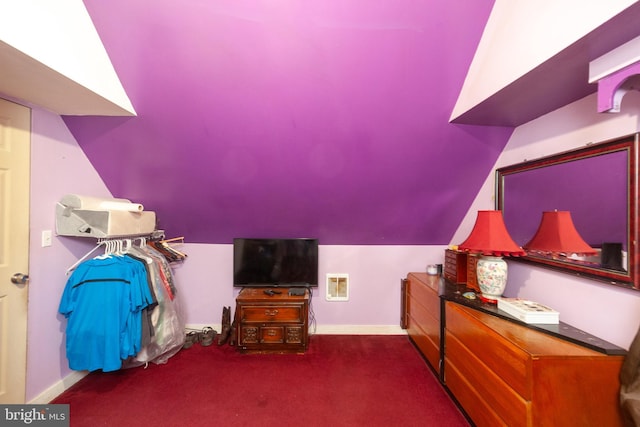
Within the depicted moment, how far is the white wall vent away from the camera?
9.47 feet

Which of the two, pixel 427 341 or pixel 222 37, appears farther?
pixel 427 341

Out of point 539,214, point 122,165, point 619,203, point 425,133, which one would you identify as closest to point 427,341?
point 539,214

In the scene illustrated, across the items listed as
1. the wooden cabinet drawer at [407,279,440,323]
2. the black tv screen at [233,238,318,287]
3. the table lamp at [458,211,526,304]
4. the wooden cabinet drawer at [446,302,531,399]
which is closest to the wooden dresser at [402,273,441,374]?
the wooden cabinet drawer at [407,279,440,323]

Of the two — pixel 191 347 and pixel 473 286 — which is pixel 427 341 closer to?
pixel 473 286

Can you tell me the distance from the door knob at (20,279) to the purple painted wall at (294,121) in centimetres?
94

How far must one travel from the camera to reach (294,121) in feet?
6.04

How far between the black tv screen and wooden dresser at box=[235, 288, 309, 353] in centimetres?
29

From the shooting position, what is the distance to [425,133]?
1943 millimetres

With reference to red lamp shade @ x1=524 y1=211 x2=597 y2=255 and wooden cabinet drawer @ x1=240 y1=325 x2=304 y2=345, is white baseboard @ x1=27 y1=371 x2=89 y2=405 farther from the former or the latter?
red lamp shade @ x1=524 y1=211 x2=597 y2=255

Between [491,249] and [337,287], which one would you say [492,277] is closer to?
[491,249]

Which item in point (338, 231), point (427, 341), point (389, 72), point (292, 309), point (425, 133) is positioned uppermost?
point (389, 72)

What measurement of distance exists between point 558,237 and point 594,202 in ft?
0.98

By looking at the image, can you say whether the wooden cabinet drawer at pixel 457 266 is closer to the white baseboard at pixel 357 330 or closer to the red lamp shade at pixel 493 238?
the red lamp shade at pixel 493 238

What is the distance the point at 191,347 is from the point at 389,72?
302cm
